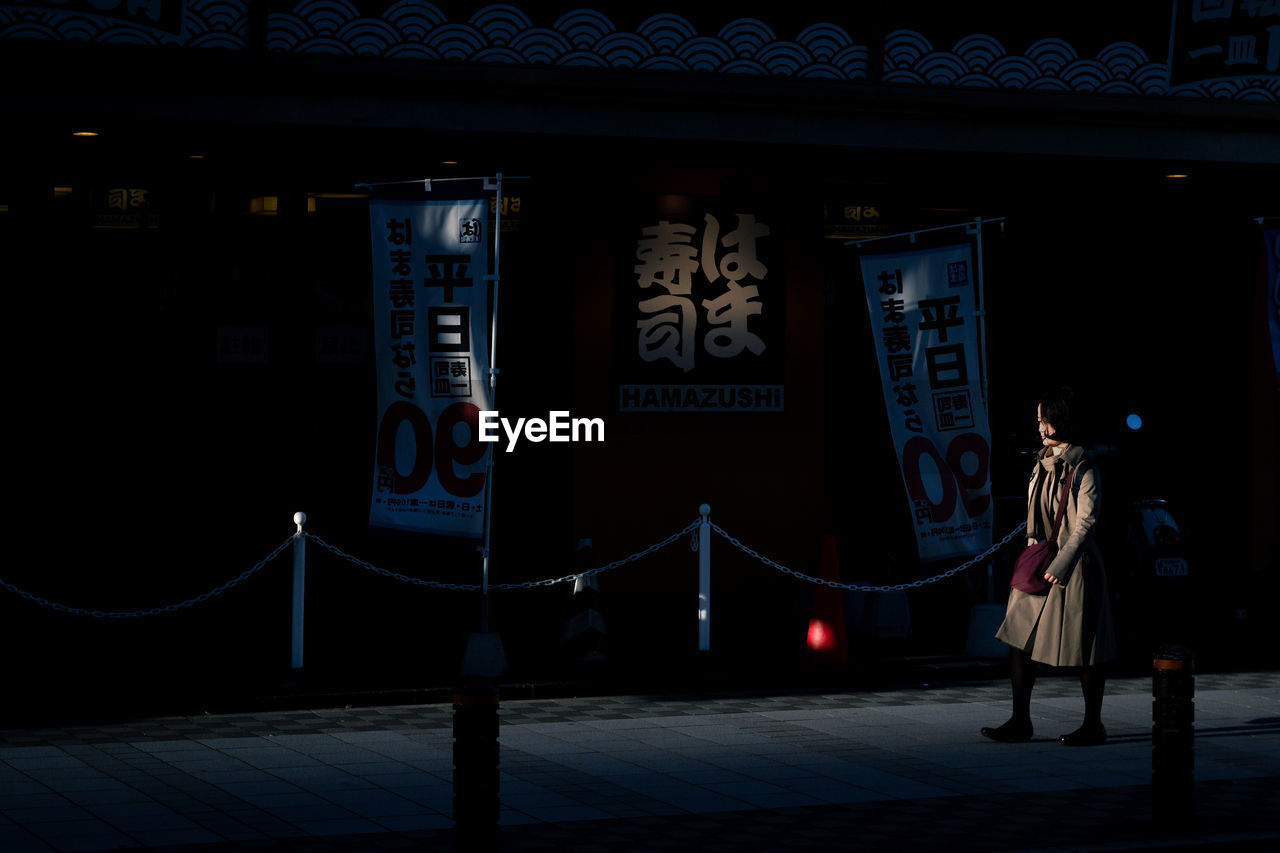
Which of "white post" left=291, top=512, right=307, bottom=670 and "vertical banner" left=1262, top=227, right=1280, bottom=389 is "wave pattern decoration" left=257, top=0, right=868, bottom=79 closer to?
"white post" left=291, top=512, right=307, bottom=670

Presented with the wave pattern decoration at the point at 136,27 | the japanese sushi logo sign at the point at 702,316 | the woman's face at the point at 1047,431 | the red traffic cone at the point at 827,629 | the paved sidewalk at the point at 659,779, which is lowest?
the paved sidewalk at the point at 659,779

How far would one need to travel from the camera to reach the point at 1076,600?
1060 cm

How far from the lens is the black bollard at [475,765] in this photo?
7.11 meters

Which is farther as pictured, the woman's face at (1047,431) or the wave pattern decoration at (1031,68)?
the wave pattern decoration at (1031,68)

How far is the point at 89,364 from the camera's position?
48.4 feet

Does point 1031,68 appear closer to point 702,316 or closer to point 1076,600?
point 702,316

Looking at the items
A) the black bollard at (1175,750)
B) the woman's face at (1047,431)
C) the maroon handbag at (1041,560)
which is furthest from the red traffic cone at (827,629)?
the black bollard at (1175,750)

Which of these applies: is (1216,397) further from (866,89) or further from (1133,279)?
(866,89)

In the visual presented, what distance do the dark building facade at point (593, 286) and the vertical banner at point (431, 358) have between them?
420 mm

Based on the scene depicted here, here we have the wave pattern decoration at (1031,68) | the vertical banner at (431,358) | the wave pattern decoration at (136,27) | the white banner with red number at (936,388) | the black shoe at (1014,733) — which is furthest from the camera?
the wave pattern decoration at (1031,68)

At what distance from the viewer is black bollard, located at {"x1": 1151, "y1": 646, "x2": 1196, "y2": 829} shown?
8414mm

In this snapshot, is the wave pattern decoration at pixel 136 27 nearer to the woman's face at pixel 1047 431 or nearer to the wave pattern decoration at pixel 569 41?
the wave pattern decoration at pixel 569 41

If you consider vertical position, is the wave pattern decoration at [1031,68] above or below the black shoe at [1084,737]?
above

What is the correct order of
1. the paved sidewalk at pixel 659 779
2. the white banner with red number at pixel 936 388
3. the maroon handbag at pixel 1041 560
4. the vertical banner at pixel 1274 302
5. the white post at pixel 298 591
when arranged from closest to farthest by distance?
the paved sidewalk at pixel 659 779
the maroon handbag at pixel 1041 560
the white post at pixel 298 591
the white banner with red number at pixel 936 388
the vertical banner at pixel 1274 302
